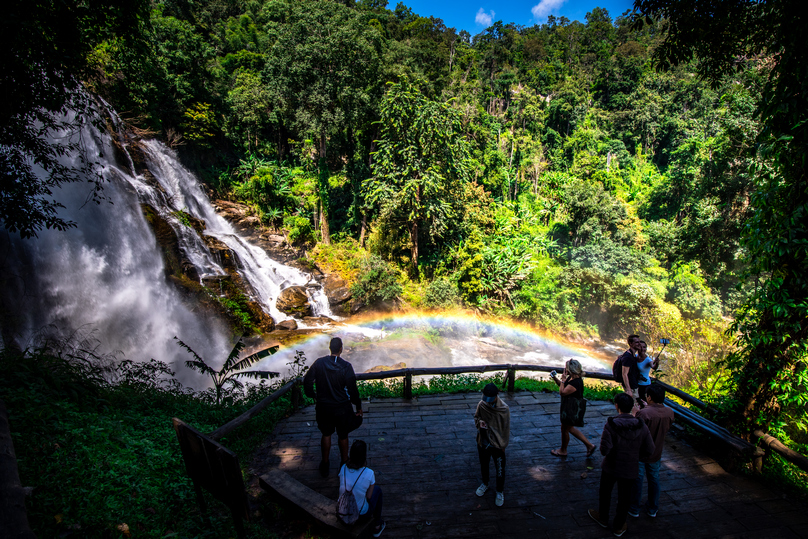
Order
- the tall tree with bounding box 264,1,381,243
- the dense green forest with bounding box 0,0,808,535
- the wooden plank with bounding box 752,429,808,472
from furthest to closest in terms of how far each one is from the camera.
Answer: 1. the tall tree with bounding box 264,1,381,243
2. the dense green forest with bounding box 0,0,808,535
3. the wooden plank with bounding box 752,429,808,472

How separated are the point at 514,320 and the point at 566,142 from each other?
1146 inches

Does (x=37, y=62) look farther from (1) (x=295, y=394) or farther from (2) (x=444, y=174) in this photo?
(2) (x=444, y=174)

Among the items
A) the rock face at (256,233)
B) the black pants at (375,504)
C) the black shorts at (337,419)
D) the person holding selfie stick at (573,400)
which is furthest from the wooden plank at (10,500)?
the rock face at (256,233)

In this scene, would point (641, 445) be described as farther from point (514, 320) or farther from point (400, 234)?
point (400, 234)

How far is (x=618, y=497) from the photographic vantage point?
3.81 meters

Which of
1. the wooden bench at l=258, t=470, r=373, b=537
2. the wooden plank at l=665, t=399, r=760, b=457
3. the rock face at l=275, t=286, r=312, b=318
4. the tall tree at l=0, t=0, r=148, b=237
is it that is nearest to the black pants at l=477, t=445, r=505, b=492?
the wooden bench at l=258, t=470, r=373, b=537

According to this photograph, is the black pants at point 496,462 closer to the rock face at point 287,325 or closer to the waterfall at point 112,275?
the waterfall at point 112,275

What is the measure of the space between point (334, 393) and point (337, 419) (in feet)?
1.16

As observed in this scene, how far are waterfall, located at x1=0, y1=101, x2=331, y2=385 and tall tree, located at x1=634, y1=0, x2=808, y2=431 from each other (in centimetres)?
1243

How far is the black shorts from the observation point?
4453mm

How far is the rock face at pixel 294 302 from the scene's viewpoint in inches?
731

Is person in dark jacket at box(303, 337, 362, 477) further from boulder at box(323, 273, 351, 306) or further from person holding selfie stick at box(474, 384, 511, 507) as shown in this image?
boulder at box(323, 273, 351, 306)

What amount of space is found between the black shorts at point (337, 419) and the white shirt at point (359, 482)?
3.47ft

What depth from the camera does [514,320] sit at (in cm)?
2056
